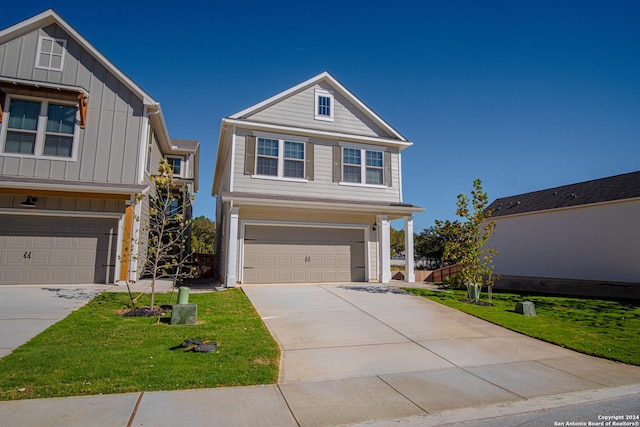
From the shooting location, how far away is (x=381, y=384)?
468 centimetres

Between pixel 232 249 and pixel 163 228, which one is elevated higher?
pixel 163 228

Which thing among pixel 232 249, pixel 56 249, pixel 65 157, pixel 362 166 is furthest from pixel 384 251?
pixel 65 157

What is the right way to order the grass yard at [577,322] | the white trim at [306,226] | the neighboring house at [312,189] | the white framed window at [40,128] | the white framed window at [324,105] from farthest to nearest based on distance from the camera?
the white framed window at [324,105]
the neighboring house at [312,189]
the white trim at [306,226]
the white framed window at [40,128]
the grass yard at [577,322]

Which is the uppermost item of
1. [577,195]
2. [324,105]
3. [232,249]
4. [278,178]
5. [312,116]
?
[324,105]

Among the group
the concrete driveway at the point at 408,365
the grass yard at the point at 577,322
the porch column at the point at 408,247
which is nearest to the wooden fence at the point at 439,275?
the porch column at the point at 408,247

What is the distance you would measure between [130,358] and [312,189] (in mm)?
9640

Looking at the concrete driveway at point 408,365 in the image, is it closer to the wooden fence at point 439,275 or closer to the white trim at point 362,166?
the white trim at point 362,166

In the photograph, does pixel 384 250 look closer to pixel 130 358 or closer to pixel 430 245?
pixel 130 358

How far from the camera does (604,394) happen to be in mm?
4582

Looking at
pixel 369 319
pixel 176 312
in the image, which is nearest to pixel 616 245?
pixel 369 319

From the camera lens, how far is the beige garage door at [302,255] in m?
13.0

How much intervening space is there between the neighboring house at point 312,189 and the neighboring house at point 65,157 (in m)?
3.24

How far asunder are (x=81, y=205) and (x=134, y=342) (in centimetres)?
756

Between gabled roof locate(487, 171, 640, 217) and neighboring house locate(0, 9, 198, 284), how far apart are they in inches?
750
